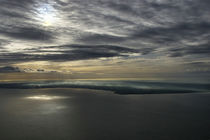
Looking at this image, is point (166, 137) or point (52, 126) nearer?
point (166, 137)

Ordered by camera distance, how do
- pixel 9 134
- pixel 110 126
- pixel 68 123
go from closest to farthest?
pixel 9 134 < pixel 110 126 < pixel 68 123

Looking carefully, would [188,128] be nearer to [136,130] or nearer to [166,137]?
[166,137]

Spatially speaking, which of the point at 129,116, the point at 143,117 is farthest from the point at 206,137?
the point at 129,116

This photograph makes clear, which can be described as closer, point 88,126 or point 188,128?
point 188,128

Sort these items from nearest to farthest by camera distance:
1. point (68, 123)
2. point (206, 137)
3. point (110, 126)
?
point (206, 137) < point (110, 126) < point (68, 123)

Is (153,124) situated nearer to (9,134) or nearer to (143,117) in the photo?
(143,117)

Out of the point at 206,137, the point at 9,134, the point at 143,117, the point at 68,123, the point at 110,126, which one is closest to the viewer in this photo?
the point at 206,137

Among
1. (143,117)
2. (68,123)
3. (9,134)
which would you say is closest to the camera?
(9,134)

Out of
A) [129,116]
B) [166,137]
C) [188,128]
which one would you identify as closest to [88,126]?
[129,116]

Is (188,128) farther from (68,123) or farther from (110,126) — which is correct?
(68,123)
